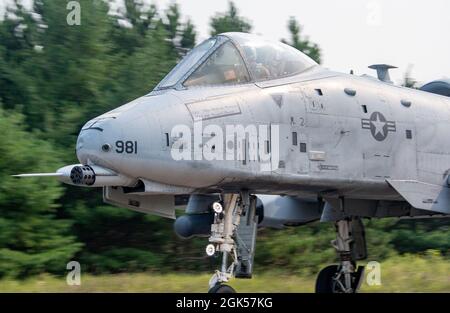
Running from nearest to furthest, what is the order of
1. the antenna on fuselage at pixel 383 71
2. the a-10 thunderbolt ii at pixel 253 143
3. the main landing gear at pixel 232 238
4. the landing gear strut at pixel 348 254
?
the a-10 thunderbolt ii at pixel 253 143 → the main landing gear at pixel 232 238 → the antenna on fuselage at pixel 383 71 → the landing gear strut at pixel 348 254

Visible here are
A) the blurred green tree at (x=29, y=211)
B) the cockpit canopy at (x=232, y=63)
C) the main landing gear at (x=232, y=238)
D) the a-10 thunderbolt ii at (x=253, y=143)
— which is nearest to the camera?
the a-10 thunderbolt ii at (x=253, y=143)

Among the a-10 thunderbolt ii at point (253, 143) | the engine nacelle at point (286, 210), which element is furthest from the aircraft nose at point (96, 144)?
the engine nacelle at point (286, 210)

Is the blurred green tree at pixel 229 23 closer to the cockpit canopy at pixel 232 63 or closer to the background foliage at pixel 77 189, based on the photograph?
the background foliage at pixel 77 189

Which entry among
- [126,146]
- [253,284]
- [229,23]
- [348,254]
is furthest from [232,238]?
[229,23]

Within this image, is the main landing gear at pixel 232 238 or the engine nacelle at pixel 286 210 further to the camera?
the engine nacelle at pixel 286 210

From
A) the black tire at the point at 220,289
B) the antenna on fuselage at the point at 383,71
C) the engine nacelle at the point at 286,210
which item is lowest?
the black tire at the point at 220,289

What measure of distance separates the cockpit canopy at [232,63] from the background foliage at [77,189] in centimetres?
747

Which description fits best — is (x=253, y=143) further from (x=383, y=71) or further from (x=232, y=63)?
(x=383, y=71)

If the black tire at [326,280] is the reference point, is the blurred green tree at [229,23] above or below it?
above

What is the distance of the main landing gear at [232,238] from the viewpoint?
10414 millimetres

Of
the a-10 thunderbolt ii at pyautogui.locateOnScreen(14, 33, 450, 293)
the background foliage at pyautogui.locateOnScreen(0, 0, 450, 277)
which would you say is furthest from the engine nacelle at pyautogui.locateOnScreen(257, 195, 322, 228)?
the background foliage at pyautogui.locateOnScreen(0, 0, 450, 277)

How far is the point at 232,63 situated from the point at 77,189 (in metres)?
10.0

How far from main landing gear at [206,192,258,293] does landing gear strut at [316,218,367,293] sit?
255 centimetres

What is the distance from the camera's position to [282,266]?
20375mm
